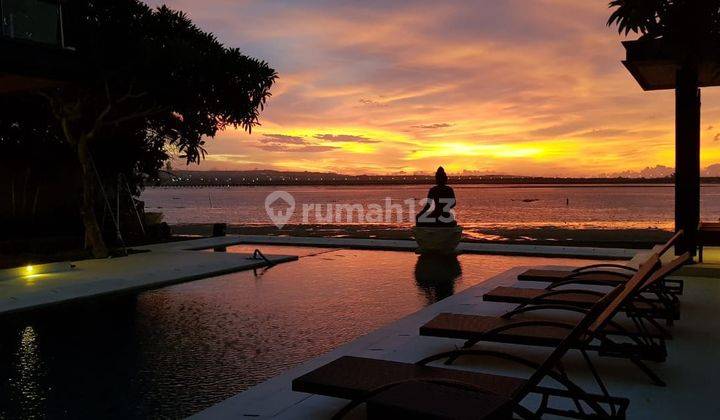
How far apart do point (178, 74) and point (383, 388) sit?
15.4 m

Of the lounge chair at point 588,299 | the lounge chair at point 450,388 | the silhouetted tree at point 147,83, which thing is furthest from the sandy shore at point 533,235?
the lounge chair at point 450,388

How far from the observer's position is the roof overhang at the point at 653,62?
11.1 metres

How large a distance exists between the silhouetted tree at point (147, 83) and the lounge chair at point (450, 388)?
11.6 m

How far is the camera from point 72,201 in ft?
72.5

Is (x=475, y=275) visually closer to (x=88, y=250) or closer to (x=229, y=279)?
(x=229, y=279)

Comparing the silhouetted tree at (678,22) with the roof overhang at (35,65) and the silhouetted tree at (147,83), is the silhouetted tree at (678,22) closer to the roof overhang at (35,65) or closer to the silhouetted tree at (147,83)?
the roof overhang at (35,65)

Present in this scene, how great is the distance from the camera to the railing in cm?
1163

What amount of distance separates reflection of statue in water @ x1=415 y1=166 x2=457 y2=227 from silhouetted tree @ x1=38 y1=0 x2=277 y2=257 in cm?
669

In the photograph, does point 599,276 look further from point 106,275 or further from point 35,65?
point 35,65

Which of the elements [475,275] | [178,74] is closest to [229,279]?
[475,275]

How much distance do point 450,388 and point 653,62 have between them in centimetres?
1025

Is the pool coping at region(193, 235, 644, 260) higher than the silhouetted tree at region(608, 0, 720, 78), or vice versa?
the silhouetted tree at region(608, 0, 720, 78)

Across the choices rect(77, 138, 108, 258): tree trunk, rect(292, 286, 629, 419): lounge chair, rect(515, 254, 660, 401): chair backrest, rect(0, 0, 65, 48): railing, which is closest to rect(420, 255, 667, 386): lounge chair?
rect(515, 254, 660, 401): chair backrest

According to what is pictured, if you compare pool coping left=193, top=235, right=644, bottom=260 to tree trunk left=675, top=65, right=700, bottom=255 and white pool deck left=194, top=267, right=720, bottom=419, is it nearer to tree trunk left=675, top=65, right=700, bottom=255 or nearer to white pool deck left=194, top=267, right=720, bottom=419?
tree trunk left=675, top=65, right=700, bottom=255
